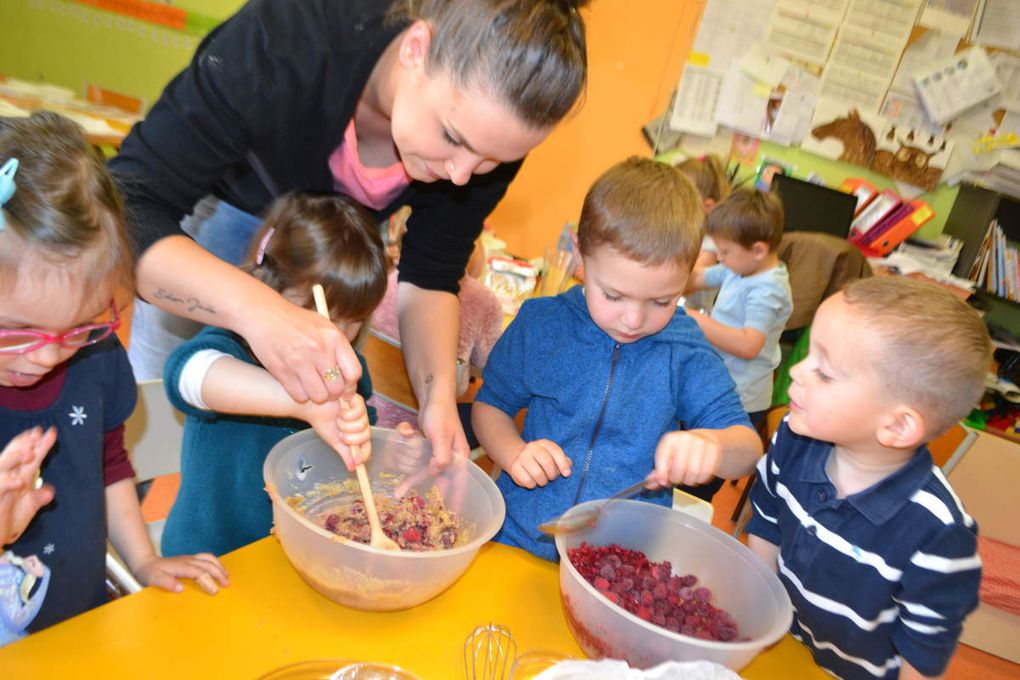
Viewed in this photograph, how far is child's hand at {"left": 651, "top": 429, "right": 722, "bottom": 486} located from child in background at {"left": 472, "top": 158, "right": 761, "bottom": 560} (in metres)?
0.13

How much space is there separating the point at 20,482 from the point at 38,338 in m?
0.16

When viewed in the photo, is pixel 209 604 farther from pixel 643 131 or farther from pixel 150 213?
pixel 643 131

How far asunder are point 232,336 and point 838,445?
1.04 metres

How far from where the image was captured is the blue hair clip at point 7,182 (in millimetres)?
670

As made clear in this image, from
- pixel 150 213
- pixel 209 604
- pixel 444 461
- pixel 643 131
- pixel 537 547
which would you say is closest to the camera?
pixel 209 604

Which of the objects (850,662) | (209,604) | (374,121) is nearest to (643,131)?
(374,121)

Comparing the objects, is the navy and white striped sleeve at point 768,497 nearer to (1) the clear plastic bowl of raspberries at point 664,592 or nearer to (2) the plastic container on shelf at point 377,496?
(1) the clear plastic bowl of raspberries at point 664,592

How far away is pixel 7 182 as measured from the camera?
673 millimetres

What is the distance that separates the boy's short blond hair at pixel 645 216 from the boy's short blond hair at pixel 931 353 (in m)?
0.32

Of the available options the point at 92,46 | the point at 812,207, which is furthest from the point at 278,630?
the point at 92,46

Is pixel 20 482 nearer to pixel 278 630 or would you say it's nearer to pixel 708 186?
pixel 278 630

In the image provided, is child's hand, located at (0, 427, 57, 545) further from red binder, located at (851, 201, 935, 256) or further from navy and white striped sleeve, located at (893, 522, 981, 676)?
A: red binder, located at (851, 201, 935, 256)

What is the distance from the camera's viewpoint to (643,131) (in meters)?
3.64

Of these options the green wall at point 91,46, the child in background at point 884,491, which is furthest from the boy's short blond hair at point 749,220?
the green wall at point 91,46
